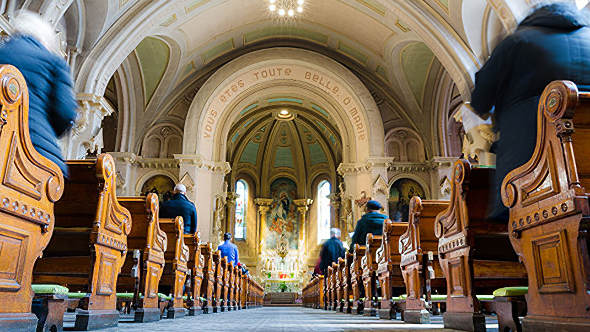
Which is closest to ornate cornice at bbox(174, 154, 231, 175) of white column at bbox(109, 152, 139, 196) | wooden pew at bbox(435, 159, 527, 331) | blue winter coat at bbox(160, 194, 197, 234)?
white column at bbox(109, 152, 139, 196)

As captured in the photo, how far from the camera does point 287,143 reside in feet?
71.5

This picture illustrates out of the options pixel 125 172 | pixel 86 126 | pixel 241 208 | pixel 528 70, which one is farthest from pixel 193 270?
pixel 241 208

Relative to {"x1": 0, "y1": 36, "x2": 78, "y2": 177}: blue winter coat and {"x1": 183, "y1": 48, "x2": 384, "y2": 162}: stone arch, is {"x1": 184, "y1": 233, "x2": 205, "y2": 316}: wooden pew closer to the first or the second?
{"x1": 0, "y1": 36, "x2": 78, "y2": 177}: blue winter coat

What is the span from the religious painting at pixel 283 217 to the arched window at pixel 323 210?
1213mm

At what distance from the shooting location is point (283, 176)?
2208cm

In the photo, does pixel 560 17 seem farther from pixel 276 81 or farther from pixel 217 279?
pixel 276 81

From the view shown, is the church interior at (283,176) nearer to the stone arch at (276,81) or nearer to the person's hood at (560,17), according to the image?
the stone arch at (276,81)

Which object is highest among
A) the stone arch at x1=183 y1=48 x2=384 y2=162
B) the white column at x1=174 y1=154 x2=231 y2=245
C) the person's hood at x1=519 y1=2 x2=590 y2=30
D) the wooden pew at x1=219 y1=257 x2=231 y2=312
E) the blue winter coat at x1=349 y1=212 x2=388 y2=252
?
the stone arch at x1=183 y1=48 x2=384 y2=162

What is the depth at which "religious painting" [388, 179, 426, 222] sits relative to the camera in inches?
585

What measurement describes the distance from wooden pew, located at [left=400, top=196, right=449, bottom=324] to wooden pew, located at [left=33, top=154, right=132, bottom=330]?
2418 millimetres

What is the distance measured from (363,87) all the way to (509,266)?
12108 millimetres

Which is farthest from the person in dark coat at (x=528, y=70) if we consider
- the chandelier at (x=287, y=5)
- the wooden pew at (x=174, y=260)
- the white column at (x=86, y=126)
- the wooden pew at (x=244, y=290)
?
the chandelier at (x=287, y=5)

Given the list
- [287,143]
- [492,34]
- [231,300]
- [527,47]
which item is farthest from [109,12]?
[287,143]

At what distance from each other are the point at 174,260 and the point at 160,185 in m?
10.6
